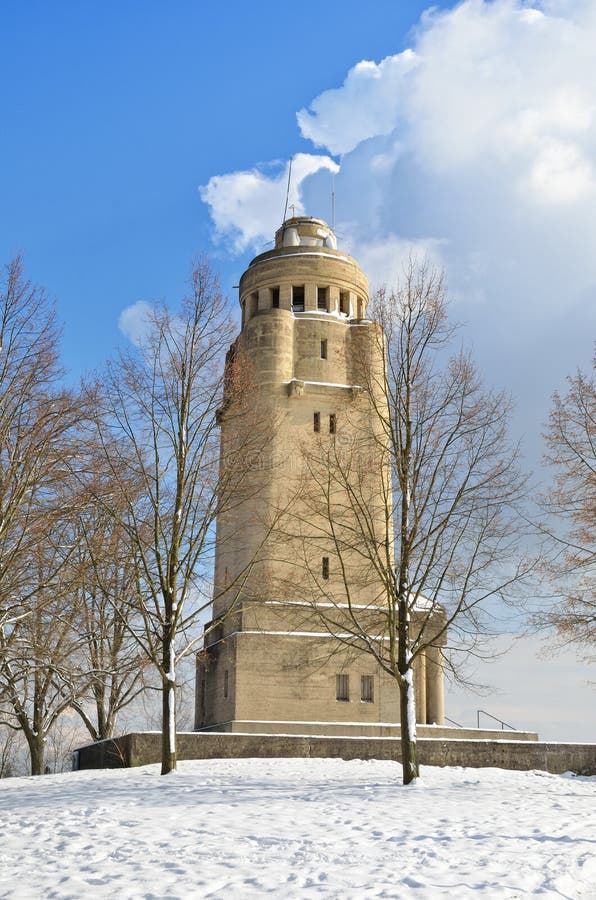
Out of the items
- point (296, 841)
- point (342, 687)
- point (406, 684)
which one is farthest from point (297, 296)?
point (296, 841)

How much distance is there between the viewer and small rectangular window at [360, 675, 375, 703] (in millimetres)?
33747

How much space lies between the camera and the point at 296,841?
426 inches

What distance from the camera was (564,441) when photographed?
822 inches

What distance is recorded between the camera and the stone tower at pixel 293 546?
32.8 metres

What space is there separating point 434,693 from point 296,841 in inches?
1041

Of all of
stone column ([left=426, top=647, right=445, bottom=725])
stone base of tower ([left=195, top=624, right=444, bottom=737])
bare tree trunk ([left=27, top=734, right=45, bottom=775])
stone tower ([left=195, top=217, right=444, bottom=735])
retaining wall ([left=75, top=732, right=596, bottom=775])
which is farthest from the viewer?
stone column ([left=426, top=647, right=445, bottom=725])

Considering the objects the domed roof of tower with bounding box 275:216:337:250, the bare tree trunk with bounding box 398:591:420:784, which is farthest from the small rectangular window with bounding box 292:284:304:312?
the bare tree trunk with bounding box 398:591:420:784

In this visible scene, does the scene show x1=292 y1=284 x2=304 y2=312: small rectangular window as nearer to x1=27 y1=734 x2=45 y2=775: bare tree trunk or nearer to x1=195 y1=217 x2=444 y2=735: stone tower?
x1=195 y1=217 x2=444 y2=735: stone tower

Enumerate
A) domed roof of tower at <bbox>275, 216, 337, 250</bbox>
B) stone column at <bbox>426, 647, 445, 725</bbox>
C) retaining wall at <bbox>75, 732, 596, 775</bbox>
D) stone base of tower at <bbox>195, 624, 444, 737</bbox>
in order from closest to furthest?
retaining wall at <bbox>75, 732, 596, 775</bbox> < stone base of tower at <bbox>195, 624, 444, 737</bbox> < stone column at <bbox>426, 647, 445, 725</bbox> < domed roof of tower at <bbox>275, 216, 337, 250</bbox>

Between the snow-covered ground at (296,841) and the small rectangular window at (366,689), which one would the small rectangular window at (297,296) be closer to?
the small rectangular window at (366,689)

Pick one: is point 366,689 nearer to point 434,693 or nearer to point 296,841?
point 434,693

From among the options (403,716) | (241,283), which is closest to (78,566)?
(403,716)

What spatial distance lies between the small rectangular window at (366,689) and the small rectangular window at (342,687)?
0.53 metres

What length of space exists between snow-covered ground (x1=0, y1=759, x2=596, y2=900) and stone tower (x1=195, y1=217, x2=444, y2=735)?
44.6ft
